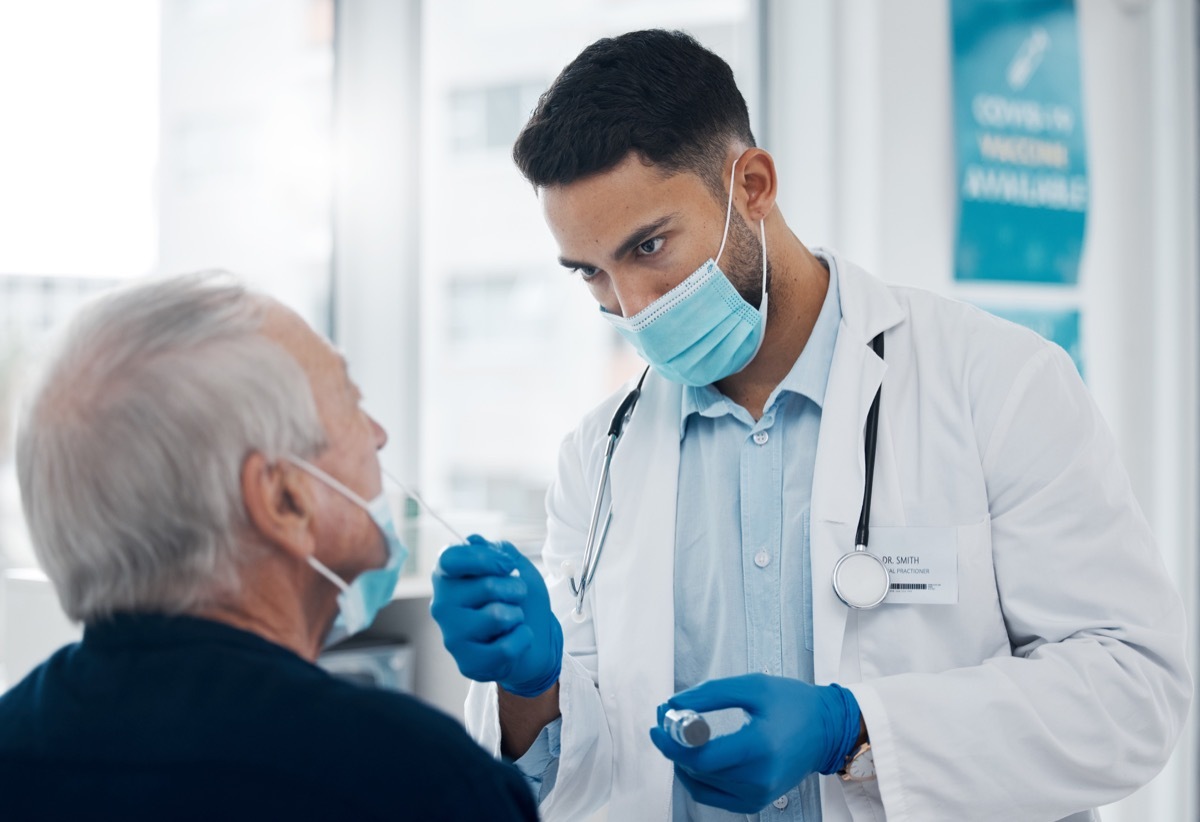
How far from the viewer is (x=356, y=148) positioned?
2.31 m

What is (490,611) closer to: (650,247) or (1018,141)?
(650,247)

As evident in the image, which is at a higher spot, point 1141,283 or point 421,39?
point 421,39

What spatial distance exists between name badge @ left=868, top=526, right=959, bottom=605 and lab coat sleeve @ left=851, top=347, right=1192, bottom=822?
0.07m

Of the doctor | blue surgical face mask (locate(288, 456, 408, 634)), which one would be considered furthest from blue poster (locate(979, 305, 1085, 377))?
blue surgical face mask (locate(288, 456, 408, 634))

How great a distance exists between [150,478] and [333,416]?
18 centimetres

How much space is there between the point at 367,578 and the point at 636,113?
64cm

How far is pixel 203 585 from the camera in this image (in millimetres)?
859

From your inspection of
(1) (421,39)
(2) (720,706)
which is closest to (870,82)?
(1) (421,39)

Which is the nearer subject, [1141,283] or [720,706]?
[720,706]

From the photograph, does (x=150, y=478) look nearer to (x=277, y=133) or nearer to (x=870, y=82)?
(x=277, y=133)

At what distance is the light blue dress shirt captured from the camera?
4.28ft

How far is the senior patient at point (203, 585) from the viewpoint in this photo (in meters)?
0.74

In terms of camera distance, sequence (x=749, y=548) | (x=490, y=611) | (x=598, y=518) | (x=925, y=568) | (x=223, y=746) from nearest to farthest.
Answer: (x=223, y=746) → (x=490, y=611) → (x=925, y=568) → (x=749, y=548) → (x=598, y=518)

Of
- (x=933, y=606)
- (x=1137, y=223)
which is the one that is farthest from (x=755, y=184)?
(x=1137, y=223)
